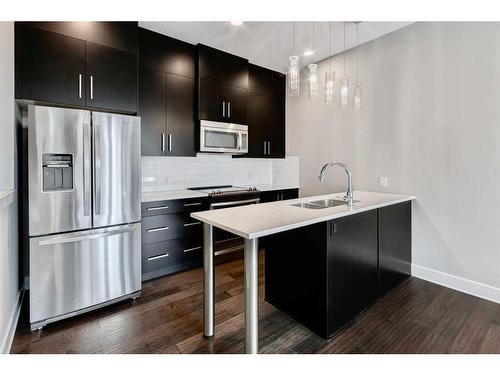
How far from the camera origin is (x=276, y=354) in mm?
1660

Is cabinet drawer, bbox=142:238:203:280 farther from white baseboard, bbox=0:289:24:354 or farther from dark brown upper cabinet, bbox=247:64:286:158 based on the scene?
dark brown upper cabinet, bbox=247:64:286:158

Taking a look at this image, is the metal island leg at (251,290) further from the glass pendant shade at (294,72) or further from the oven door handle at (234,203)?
the oven door handle at (234,203)

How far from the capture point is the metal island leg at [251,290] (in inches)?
57.2

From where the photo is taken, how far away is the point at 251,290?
1456 millimetres

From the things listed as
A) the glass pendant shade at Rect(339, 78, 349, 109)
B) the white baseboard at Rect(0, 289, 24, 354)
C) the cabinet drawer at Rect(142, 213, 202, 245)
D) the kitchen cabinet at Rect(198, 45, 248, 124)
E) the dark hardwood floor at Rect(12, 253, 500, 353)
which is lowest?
the dark hardwood floor at Rect(12, 253, 500, 353)

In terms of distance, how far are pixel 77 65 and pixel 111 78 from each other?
0.85 ft

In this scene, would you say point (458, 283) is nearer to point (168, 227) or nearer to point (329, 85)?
point (329, 85)

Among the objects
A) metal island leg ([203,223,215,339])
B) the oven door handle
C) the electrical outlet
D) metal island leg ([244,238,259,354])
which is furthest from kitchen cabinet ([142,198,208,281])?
the electrical outlet

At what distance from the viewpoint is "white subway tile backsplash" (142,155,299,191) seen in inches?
133

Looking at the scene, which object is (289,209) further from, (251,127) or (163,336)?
(251,127)

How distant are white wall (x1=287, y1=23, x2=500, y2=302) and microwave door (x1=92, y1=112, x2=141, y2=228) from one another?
8.46 feet
